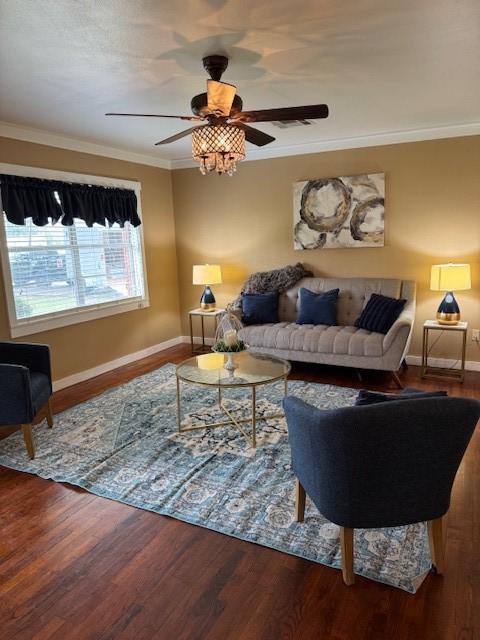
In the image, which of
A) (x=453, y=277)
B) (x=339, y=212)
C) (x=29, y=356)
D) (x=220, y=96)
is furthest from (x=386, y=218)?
(x=29, y=356)

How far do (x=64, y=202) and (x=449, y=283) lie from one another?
379cm

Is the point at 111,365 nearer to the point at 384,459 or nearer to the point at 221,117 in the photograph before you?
the point at 221,117

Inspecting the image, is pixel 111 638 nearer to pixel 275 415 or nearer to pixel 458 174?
pixel 275 415

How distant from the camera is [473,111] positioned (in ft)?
12.4

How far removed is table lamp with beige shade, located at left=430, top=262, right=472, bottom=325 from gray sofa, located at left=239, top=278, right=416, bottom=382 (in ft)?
0.96

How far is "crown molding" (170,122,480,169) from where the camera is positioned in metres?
4.27

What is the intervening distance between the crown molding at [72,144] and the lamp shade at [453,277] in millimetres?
3615

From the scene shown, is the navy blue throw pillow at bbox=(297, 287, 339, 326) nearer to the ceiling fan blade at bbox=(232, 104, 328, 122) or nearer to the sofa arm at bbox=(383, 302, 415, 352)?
the sofa arm at bbox=(383, 302, 415, 352)

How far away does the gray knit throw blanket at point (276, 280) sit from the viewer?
5.10 meters

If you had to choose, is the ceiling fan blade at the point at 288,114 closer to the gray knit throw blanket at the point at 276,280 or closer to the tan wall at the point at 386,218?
the tan wall at the point at 386,218

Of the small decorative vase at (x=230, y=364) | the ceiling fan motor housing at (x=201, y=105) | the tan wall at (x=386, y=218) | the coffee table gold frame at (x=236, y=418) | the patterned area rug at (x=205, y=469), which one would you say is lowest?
the patterned area rug at (x=205, y=469)

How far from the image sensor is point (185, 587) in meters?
1.89

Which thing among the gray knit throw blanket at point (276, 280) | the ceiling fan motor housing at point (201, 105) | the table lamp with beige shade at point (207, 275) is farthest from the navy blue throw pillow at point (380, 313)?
the ceiling fan motor housing at point (201, 105)

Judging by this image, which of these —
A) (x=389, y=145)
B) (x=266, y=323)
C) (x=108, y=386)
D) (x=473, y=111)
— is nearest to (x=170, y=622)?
(x=108, y=386)
